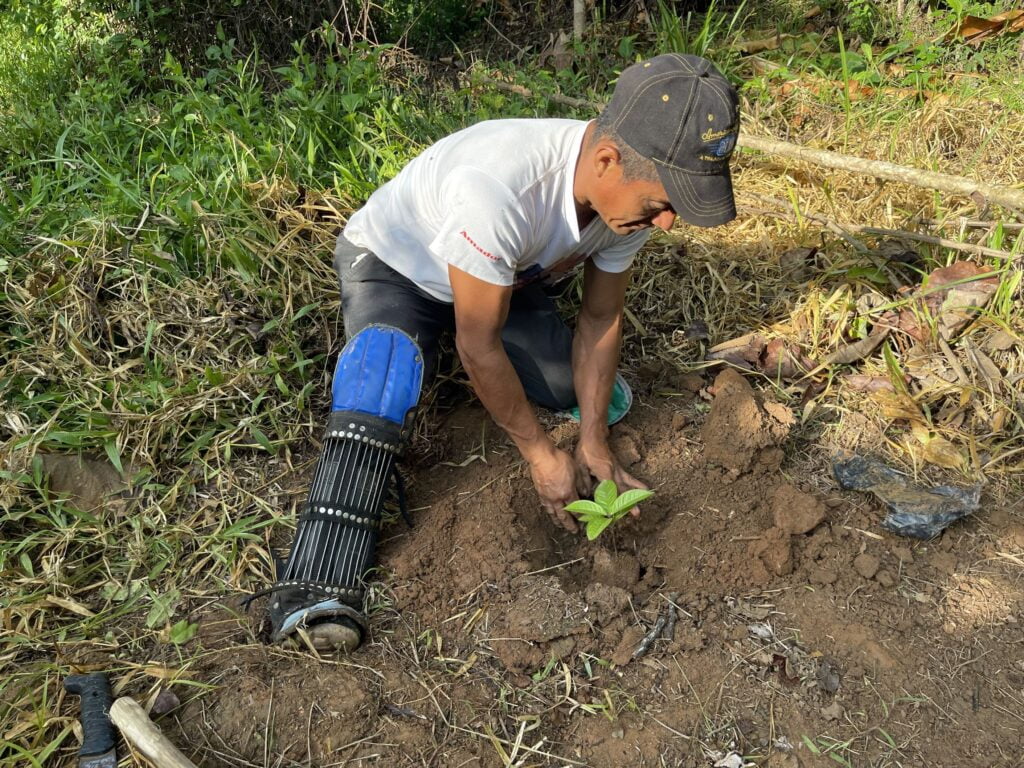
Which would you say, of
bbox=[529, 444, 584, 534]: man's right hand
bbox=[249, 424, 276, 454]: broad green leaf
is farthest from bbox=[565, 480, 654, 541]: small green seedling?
bbox=[249, 424, 276, 454]: broad green leaf

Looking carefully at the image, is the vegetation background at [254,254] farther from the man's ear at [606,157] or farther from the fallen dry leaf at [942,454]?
the man's ear at [606,157]

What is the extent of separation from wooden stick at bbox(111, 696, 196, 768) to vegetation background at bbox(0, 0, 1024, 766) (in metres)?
0.14

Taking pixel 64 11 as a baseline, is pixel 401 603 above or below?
below

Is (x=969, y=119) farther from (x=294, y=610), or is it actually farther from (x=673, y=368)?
(x=294, y=610)

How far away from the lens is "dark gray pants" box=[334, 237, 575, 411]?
2.15 metres

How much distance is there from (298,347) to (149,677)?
101 cm

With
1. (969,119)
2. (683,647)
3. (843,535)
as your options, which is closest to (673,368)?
(843,535)

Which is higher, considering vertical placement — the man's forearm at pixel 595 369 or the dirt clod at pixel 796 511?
the man's forearm at pixel 595 369

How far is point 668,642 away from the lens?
71.4 inches

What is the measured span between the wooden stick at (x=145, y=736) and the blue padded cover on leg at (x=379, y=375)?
2.59 feet

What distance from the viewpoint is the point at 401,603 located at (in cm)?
188

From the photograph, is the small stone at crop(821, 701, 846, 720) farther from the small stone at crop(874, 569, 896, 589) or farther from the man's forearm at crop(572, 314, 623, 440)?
the man's forearm at crop(572, 314, 623, 440)

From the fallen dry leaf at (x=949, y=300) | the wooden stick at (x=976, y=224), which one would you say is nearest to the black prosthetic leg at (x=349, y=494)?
the fallen dry leaf at (x=949, y=300)

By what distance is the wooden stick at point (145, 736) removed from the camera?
1516 mm
